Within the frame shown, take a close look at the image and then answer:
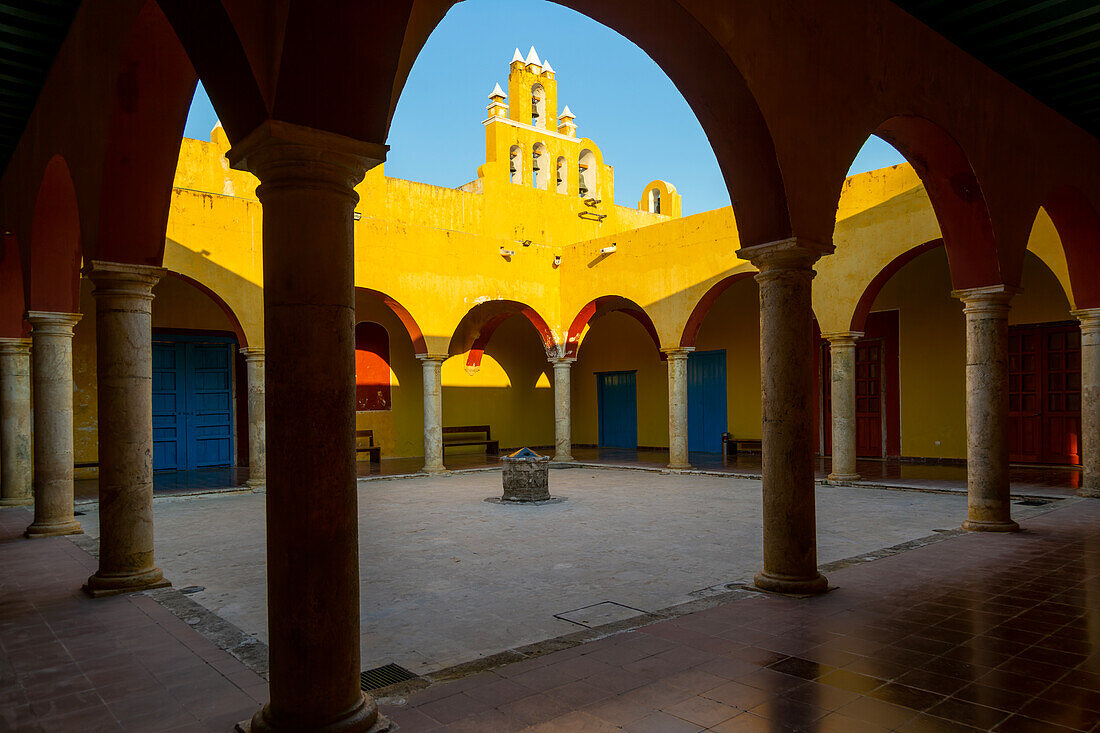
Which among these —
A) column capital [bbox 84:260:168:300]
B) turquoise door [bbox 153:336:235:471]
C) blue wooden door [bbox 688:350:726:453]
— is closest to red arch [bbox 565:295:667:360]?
blue wooden door [bbox 688:350:726:453]

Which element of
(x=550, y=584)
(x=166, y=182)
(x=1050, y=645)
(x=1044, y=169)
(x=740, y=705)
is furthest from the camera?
(x=1044, y=169)

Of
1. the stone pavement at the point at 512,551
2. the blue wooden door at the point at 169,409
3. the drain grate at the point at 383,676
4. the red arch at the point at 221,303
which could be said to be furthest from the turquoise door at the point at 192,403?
the drain grate at the point at 383,676

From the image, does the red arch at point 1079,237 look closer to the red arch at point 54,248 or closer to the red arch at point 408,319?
the red arch at point 54,248

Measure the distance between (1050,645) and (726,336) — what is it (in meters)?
15.7

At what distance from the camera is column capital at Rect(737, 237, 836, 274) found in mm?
5387

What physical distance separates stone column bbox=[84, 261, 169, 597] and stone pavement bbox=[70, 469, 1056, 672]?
68 centimetres

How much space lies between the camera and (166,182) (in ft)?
18.8

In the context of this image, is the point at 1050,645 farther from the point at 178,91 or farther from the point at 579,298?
the point at 579,298

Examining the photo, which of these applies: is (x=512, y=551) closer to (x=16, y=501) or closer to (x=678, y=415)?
(x=16, y=501)

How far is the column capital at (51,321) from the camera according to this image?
25.4ft

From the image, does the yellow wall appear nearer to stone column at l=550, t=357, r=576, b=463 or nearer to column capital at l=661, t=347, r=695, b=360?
stone column at l=550, t=357, r=576, b=463

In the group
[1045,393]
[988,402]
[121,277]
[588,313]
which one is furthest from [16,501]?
[1045,393]

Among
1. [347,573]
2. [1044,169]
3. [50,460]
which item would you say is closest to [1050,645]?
[347,573]

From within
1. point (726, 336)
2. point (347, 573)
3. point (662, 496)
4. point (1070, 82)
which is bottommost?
point (662, 496)
